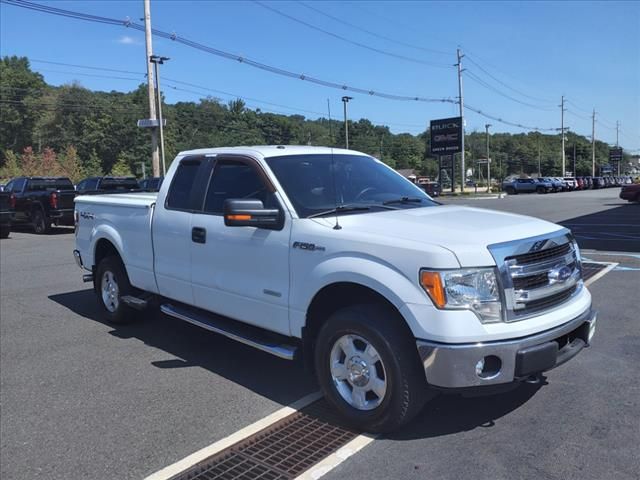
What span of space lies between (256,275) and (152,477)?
169 cm

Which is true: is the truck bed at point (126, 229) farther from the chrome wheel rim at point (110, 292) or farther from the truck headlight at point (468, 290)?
the truck headlight at point (468, 290)

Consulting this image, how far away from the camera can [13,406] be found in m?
4.51

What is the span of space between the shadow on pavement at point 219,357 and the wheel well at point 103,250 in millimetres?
762

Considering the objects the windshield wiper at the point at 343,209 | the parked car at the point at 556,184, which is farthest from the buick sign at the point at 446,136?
the windshield wiper at the point at 343,209

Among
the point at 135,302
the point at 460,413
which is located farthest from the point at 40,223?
the point at 460,413

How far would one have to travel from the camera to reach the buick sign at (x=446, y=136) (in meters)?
54.0

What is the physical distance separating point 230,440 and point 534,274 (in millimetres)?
2292

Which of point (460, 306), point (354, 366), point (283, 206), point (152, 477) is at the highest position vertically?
point (283, 206)

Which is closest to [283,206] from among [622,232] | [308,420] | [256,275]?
[256,275]

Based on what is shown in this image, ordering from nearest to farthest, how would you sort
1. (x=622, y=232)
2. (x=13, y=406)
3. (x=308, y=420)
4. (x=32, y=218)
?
1. (x=308, y=420)
2. (x=13, y=406)
3. (x=622, y=232)
4. (x=32, y=218)

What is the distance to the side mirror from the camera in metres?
4.10

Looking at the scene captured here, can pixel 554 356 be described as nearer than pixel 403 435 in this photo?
Yes

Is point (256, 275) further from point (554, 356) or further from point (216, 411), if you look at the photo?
point (554, 356)

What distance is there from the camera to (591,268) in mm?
9695
